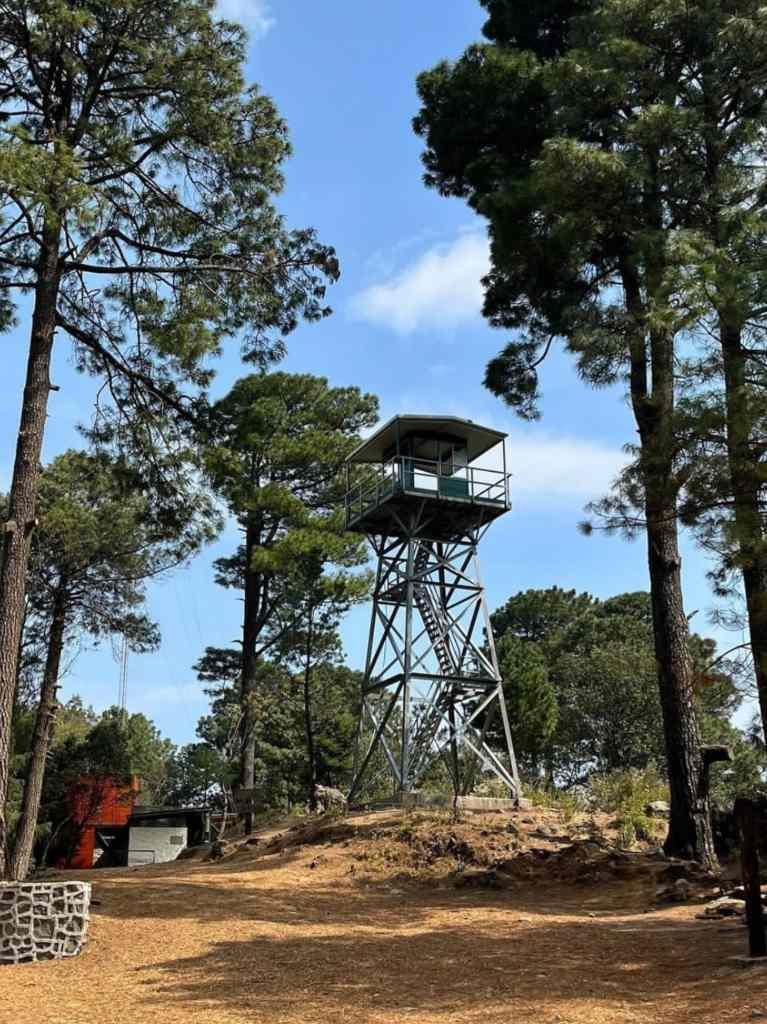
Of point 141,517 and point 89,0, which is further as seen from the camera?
point 141,517

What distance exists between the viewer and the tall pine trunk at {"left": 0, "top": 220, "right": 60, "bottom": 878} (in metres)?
9.38

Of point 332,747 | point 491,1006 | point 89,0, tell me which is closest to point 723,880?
point 491,1006

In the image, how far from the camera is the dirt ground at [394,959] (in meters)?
5.75

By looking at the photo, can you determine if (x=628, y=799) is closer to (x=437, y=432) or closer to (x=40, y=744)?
(x=437, y=432)

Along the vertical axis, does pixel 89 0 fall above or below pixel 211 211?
above

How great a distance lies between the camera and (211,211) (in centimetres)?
1200

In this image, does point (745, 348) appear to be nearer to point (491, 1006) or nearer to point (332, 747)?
point (491, 1006)

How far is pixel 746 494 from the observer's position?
6621 millimetres

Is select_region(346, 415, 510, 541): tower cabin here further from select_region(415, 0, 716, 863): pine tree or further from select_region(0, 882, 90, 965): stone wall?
select_region(0, 882, 90, 965): stone wall

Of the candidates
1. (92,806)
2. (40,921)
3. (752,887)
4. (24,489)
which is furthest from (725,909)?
(92,806)

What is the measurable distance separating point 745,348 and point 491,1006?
4964 millimetres

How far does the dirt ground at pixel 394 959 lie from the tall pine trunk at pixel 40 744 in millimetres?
5879

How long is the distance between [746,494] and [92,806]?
2246 cm

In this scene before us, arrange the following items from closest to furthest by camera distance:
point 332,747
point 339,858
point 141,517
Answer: point 141,517 → point 339,858 → point 332,747
